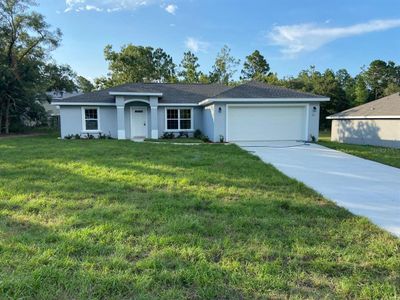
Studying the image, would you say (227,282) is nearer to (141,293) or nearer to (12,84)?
(141,293)

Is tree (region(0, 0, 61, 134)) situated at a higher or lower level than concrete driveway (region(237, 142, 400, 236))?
higher

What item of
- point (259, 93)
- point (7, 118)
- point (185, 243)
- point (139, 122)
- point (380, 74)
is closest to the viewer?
point (185, 243)

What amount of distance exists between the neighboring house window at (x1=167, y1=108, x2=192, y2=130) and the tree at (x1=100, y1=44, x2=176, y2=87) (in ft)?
67.8

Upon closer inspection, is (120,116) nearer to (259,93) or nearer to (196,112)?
(196,112)

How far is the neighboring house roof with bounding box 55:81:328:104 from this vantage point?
15.7 metres

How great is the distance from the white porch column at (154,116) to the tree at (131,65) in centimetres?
2108

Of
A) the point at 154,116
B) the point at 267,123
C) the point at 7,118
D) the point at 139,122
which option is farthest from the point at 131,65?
the point at 267,123

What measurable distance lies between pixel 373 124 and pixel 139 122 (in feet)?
46.6

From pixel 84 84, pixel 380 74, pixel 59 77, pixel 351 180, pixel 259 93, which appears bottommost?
pixel 351 180

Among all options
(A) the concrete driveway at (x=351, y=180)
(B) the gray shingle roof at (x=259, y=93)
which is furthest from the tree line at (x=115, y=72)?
(A) the concrete driveway at (x=351, y=180)

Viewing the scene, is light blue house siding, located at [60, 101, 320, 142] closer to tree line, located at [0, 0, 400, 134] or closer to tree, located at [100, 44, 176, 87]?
tree line, located at [0, 0, 400, 134]

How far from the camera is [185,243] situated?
340 centimetres

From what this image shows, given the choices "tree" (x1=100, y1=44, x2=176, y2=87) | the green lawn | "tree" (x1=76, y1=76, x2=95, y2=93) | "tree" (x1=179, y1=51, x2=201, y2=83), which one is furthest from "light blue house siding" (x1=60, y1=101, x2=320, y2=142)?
"tree" (x1=76, y1=76, x2=95, y2=93)

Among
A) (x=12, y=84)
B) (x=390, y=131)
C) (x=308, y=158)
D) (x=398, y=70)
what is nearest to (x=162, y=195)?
(x=308, y=158)
